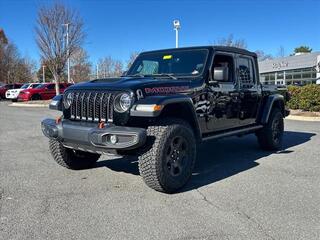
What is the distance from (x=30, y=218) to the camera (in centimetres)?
426

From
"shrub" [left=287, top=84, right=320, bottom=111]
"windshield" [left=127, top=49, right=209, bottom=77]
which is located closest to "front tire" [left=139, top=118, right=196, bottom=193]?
"windshield" [left=127, top=49, right=209, bottom=77]

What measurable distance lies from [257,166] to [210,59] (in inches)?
80.6

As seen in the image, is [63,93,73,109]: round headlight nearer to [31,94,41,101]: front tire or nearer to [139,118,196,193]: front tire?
[139,118,196,193]: front tire

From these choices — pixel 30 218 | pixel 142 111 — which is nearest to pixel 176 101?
pixel 142 111

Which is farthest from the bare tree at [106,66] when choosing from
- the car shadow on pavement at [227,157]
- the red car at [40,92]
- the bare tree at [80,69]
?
the car shadow on pavement at [227,157]

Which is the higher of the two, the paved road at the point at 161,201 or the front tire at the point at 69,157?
the front tire at the point at 69,157

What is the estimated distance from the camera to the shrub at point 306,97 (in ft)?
53.9

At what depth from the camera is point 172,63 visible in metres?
6.70

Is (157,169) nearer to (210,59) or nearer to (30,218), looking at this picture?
(30,218)

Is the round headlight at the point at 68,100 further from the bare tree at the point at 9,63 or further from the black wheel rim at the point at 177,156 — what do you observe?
the bare tree at the point at 9,63

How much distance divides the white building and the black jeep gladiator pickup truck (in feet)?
132

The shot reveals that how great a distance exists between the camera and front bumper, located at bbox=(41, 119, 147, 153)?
4.83 meters

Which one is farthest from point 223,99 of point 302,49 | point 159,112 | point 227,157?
point 302,49

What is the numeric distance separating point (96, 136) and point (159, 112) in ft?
2.74
